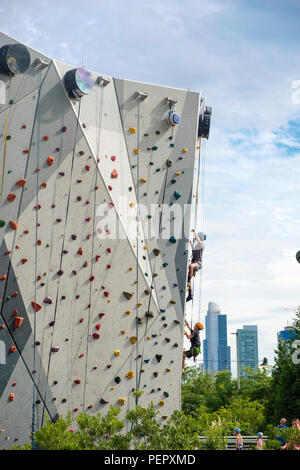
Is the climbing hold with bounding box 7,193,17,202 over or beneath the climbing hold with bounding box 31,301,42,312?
over

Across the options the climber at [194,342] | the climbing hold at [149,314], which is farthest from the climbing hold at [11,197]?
the climber at [194,342]

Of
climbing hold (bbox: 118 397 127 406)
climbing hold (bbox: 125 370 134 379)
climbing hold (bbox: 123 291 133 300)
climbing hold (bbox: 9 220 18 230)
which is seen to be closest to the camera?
climbing hold (bbox: 9 220 18 230)

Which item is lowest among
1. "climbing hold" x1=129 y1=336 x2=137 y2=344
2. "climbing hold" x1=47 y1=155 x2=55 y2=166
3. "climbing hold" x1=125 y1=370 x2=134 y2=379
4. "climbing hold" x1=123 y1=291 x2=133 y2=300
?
"climbing hold" x1=125 y1=370 x2=134 y2=379

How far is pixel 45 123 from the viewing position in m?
9.61

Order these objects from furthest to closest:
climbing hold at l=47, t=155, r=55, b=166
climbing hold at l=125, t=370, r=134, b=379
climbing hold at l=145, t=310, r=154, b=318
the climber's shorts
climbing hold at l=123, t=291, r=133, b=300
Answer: the climber's shorts
climbing hold at l=145, t=310, r=154, b=318
climbing hold at l=123, t=291, r=133, b=300
climbing hold at l=125, t=370, r=134, b=379
climbing hold at l=47, t=155, r=55, b=166

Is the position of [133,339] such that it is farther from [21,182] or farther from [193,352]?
[21,182]

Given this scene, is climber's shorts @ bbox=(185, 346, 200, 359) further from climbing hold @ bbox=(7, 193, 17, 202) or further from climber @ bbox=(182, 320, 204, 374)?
climbing hold @ bbox=(7, 193, 17, 202)

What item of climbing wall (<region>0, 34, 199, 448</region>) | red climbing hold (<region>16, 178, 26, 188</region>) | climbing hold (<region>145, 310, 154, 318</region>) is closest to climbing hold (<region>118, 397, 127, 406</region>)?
climbing wall (<region>0, 34, 199, 448</region>)

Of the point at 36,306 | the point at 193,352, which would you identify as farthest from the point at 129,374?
the point at 36,306

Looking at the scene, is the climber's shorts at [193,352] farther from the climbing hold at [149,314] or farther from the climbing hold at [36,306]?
the climbing hold at [36,306]

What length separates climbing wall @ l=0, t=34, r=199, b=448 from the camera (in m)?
9.17

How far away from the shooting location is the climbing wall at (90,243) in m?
9.17

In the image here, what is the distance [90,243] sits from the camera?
394 inches
